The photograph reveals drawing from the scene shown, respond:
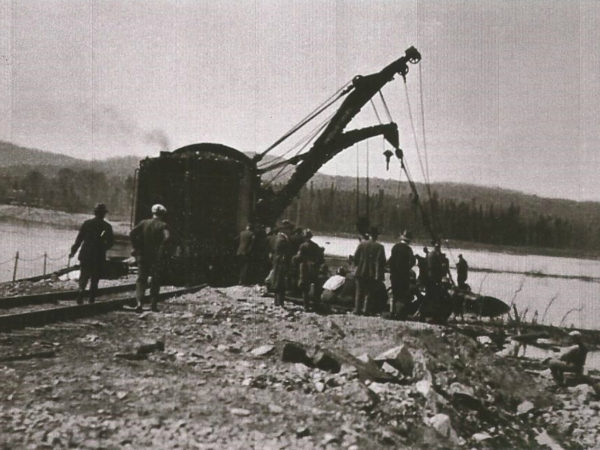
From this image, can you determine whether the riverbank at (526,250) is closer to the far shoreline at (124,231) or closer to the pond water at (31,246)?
the far shoreline at (124,231)

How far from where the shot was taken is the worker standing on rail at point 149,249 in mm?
8078

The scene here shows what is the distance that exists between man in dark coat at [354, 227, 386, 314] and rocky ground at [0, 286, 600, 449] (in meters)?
1.13

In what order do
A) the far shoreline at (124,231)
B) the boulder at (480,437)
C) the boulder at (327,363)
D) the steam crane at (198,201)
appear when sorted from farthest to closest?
the far shoreline at (124,231)
the steam crane at (198,201)
the boulder at (327,363)
the boulder at (480,437)

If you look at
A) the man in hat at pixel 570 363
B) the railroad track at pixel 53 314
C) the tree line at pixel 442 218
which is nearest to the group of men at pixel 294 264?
the railroad track at pixel 53 314

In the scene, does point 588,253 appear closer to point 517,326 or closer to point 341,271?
point 517,326

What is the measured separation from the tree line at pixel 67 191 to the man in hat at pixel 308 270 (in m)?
45.6

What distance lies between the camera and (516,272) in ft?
126

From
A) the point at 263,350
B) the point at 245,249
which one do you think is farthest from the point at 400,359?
the point at 245,249

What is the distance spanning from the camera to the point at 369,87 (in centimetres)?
1633

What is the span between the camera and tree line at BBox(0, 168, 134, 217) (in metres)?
55.5

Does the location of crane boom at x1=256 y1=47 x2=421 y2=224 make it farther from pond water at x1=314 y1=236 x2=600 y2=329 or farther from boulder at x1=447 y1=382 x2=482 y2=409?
boulder at x1=447 y1=382 x2=482 y2=409

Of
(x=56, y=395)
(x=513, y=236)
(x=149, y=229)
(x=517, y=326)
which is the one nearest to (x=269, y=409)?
(x=56, y=395)

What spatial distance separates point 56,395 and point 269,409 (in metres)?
1.66

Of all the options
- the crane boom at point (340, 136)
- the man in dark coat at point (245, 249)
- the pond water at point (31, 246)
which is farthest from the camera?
the pond water at point (31, 246)
